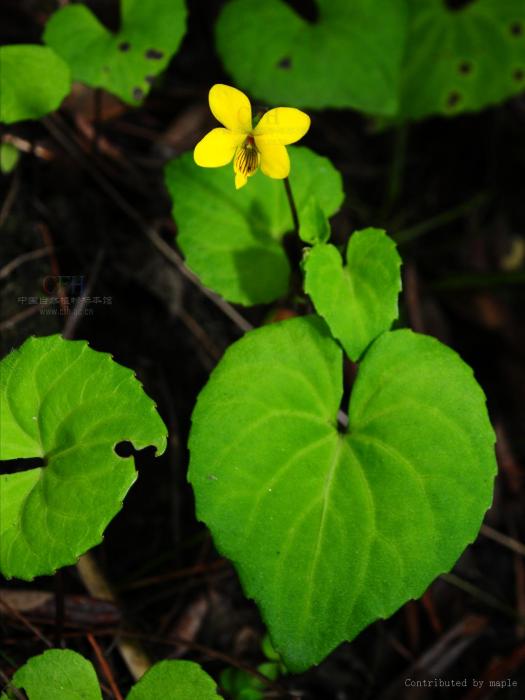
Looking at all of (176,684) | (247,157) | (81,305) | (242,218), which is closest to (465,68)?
(242,218)

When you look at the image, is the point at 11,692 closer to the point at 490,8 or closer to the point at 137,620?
the point at 137,620

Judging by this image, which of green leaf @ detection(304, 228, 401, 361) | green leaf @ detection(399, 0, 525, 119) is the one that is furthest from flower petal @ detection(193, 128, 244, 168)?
green leaf @ detection(399, 0, 525, 119)

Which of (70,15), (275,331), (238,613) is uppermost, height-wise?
(70,15)

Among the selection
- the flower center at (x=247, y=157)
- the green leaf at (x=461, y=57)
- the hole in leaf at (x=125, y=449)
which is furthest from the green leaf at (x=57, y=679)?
the green leaf at (x=461, y=57)

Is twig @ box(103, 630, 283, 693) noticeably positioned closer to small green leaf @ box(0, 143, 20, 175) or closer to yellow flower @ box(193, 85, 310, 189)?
yellow flower @ box(193, 85, 310, 189)

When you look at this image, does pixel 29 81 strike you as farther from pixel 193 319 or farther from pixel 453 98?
pixel 453 98

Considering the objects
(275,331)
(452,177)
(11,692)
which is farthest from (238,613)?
(452,177)
